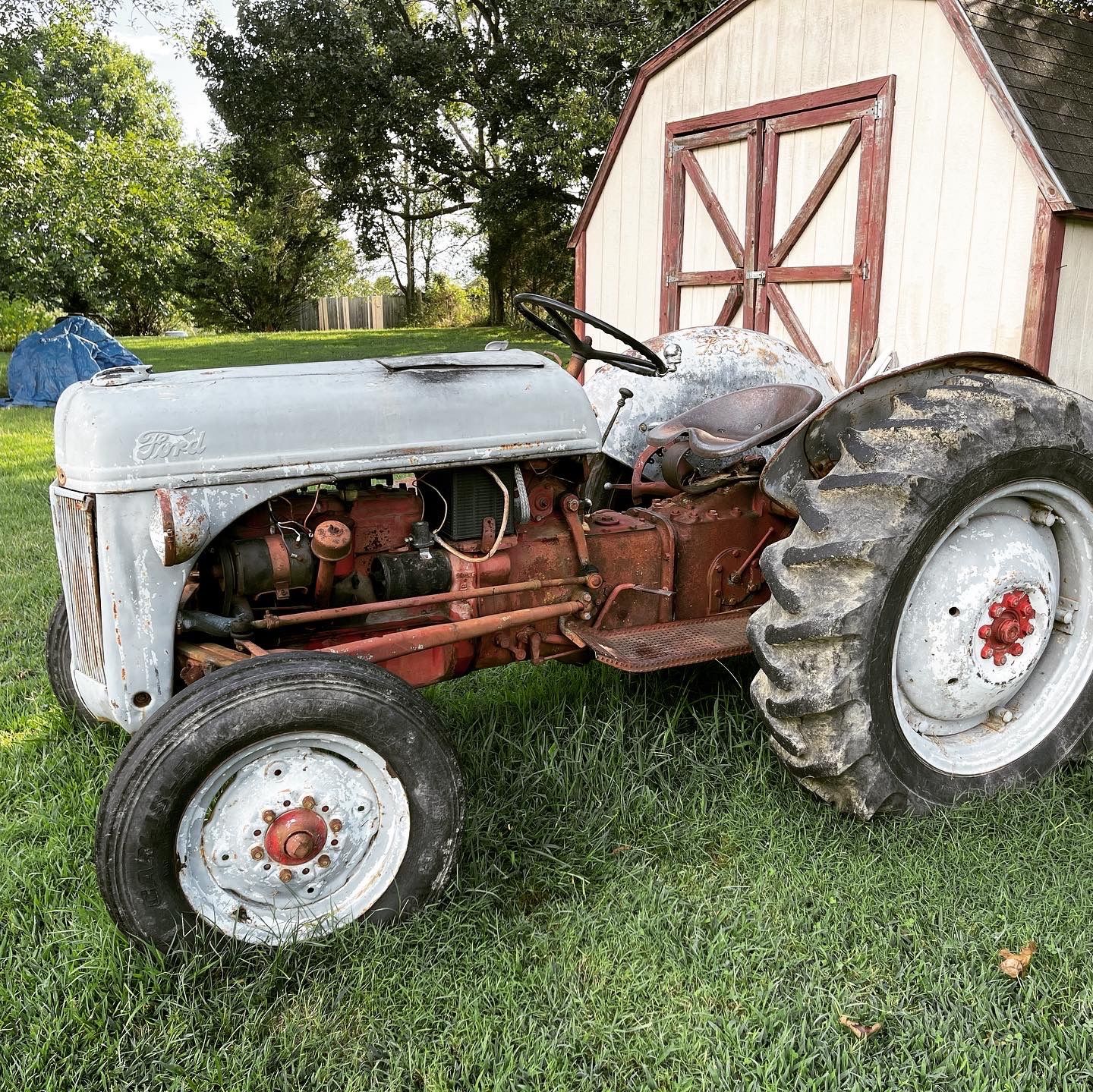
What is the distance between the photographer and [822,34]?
664 cm

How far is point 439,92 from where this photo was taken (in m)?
18.3

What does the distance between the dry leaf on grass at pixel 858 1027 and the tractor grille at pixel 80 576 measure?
6.09 ft

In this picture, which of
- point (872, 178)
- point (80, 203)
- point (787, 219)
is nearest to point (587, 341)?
point (872, 178)

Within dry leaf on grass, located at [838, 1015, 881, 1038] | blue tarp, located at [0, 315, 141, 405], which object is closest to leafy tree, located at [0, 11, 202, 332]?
blue tarp, located at [0, 315, 141, 405]

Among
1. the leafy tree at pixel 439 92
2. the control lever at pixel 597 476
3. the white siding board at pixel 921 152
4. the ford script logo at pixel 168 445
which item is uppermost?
the leafy tree at pixel 439 92

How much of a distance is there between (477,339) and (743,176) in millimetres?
13617

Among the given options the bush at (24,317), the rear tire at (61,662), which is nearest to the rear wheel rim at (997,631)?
the rear tire at (61,662)

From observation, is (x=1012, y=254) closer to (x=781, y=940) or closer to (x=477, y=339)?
(x=781, y=940)

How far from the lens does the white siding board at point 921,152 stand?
5.75 metres

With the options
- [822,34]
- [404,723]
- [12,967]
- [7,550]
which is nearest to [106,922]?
[12,967]

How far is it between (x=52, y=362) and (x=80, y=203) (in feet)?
9.68

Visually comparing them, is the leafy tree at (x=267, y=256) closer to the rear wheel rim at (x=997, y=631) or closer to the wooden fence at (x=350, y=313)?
the wooden fence at (x=350, y=313)

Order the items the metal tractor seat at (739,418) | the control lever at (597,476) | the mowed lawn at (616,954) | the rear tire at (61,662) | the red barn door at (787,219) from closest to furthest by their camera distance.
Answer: the mowed lawn at (616,954)
the rear tire at (61,662)
the metal tractor seat at (739,418)
the control lever at (597,476)
the red barn door at (787,219)

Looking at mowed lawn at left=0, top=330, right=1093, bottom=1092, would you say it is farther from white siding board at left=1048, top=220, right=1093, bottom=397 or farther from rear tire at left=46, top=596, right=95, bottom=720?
white siding board at left=1048, top=220, right=1093, bottom=397
